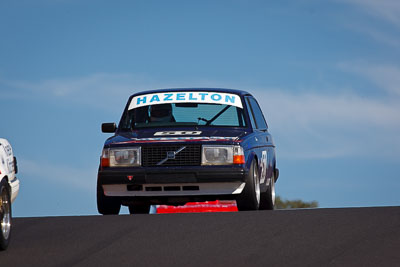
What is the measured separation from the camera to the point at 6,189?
31.9 ft

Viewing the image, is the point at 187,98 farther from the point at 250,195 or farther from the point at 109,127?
the point at 250,195

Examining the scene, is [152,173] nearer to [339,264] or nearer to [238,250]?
[238,250]

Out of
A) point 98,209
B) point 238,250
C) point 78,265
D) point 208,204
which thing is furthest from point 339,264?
point 208,204

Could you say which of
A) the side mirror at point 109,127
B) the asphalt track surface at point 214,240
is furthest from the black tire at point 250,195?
the side mirror at point 109,127

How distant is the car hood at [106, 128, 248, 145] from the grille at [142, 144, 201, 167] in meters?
0.11

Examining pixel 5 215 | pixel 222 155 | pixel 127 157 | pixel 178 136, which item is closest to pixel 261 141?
pixel 222 155

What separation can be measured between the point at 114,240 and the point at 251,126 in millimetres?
5505

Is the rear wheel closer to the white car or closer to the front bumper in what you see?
the front bumper

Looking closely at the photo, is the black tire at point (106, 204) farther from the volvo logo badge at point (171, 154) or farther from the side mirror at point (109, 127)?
the side mirror at point (109, 127)

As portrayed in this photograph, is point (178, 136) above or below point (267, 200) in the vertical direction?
above

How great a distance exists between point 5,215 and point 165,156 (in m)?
4.34

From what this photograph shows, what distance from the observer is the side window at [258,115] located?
15793mm

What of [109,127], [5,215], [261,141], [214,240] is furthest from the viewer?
[261,141]

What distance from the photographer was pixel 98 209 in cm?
1393
